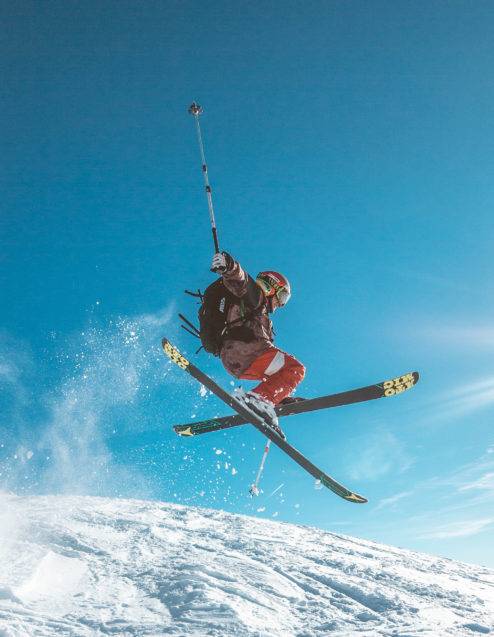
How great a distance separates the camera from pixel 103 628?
6629 millimetres

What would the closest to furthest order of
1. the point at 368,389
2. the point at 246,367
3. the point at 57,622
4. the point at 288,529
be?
the point at 57,622
the point at 246,367
the point at 368,389
the point at 288,529

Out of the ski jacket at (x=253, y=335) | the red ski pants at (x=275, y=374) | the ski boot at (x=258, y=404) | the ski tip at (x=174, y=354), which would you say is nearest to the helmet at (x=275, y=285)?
the ski jacket at (x=253, y=335)

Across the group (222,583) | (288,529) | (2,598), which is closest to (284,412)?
(222,583)

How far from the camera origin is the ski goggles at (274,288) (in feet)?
23.2

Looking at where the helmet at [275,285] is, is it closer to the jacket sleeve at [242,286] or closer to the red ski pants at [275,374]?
the jacket sleeve at [242,286]

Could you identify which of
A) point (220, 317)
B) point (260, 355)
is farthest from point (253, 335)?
point (220, 317)

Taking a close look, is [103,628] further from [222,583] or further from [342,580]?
[342,580]

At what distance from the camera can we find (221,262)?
584 cm

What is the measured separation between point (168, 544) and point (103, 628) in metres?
5.01

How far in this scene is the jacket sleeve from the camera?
6096 mm

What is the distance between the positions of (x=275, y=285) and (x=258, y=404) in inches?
74.6

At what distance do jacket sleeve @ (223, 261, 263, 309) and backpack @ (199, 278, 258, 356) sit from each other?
0.25m

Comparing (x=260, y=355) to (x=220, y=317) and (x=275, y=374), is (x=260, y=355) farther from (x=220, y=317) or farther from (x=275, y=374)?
(x=220, y=317)

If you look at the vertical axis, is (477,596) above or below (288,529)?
below
